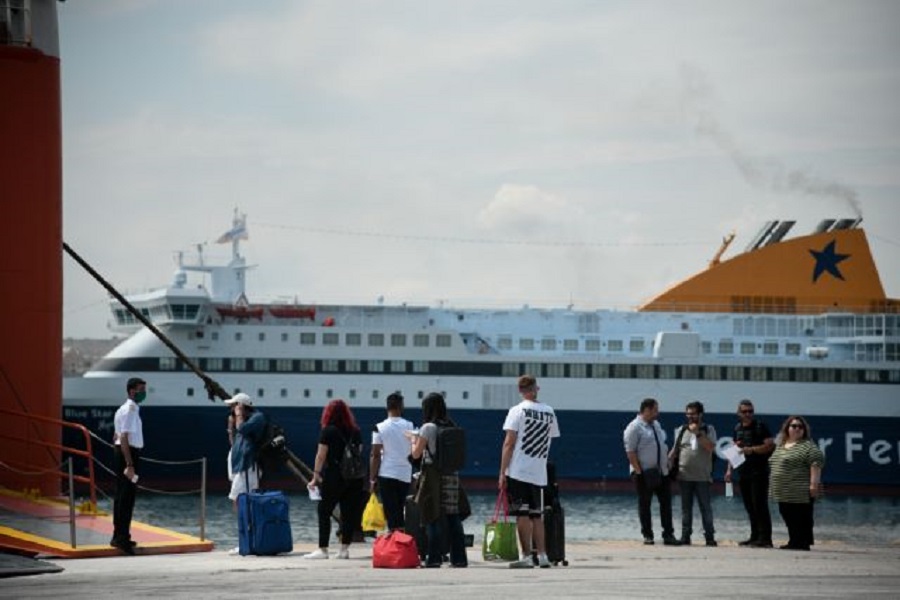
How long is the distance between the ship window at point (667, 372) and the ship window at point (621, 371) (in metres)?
0.84

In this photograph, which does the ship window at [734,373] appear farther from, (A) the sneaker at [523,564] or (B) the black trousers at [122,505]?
(A) the sneaker at [523,564]

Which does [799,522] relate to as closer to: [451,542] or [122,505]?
[451,542]

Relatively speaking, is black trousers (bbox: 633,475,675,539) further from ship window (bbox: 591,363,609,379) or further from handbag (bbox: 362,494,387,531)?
ship window (bbox: 591,363,609,379)

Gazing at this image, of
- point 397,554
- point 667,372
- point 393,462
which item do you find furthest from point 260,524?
point 667,372

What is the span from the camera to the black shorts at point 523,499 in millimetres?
12539

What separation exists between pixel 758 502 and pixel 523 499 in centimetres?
396

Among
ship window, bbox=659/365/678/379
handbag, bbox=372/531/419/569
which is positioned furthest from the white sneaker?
ship window, bbox=659/365/678/379

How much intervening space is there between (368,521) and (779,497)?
3.20 m

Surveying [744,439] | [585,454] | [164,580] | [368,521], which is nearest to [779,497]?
[744,439]

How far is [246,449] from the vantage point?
13.9 meters

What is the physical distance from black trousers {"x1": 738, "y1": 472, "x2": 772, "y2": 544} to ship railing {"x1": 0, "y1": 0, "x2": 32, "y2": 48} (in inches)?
275

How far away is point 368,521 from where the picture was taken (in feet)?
48.4

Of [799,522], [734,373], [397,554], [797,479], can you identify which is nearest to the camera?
[397,554]

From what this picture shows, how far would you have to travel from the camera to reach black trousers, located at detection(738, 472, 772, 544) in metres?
15.6
